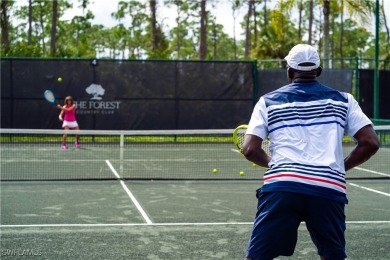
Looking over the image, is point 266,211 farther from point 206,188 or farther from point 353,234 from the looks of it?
point 206,188

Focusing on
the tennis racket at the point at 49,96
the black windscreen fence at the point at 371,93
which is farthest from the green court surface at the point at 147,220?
the black windscreen fence at the point at 371,93

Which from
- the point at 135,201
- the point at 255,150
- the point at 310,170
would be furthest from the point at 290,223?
the point at 135,201

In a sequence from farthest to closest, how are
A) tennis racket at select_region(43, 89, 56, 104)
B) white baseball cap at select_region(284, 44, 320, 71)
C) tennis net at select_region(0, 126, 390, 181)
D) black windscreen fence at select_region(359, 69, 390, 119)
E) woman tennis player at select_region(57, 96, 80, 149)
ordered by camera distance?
black windscreen fence at select_region(359, 69, 390, 119), tennis racket at select_region(43, 89, 56, 104), woman tennis player at select_region(57, 96, 80, 149), tennis net at select_region(0, 126, 390, 181), white baseball cap at select_region(284, 44, 320, 71)

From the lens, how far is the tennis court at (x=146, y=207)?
19.6 feet

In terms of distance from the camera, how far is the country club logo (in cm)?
1923

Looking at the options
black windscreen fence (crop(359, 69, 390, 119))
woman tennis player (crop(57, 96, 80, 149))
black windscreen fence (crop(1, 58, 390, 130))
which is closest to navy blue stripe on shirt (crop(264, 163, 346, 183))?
woman tennis player (crop(57, 96, 80, 149))

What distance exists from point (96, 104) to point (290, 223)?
Result: 53.9 ft

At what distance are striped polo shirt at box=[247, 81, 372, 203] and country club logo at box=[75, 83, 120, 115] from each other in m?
16.2

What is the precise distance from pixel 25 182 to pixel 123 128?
842cm

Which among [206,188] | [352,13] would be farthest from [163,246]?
[352,13]

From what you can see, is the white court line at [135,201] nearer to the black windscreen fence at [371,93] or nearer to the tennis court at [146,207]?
the tennis court at [146,207]

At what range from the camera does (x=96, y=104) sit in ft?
63.2

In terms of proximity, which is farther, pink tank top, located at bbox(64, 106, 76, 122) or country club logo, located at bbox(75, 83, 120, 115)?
country club logo, located at bbox(75, 83, 120, 115)

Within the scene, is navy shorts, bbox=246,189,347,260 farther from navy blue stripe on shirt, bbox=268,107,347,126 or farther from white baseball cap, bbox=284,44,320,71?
white baseball cap, bbox=284,44,320,71
